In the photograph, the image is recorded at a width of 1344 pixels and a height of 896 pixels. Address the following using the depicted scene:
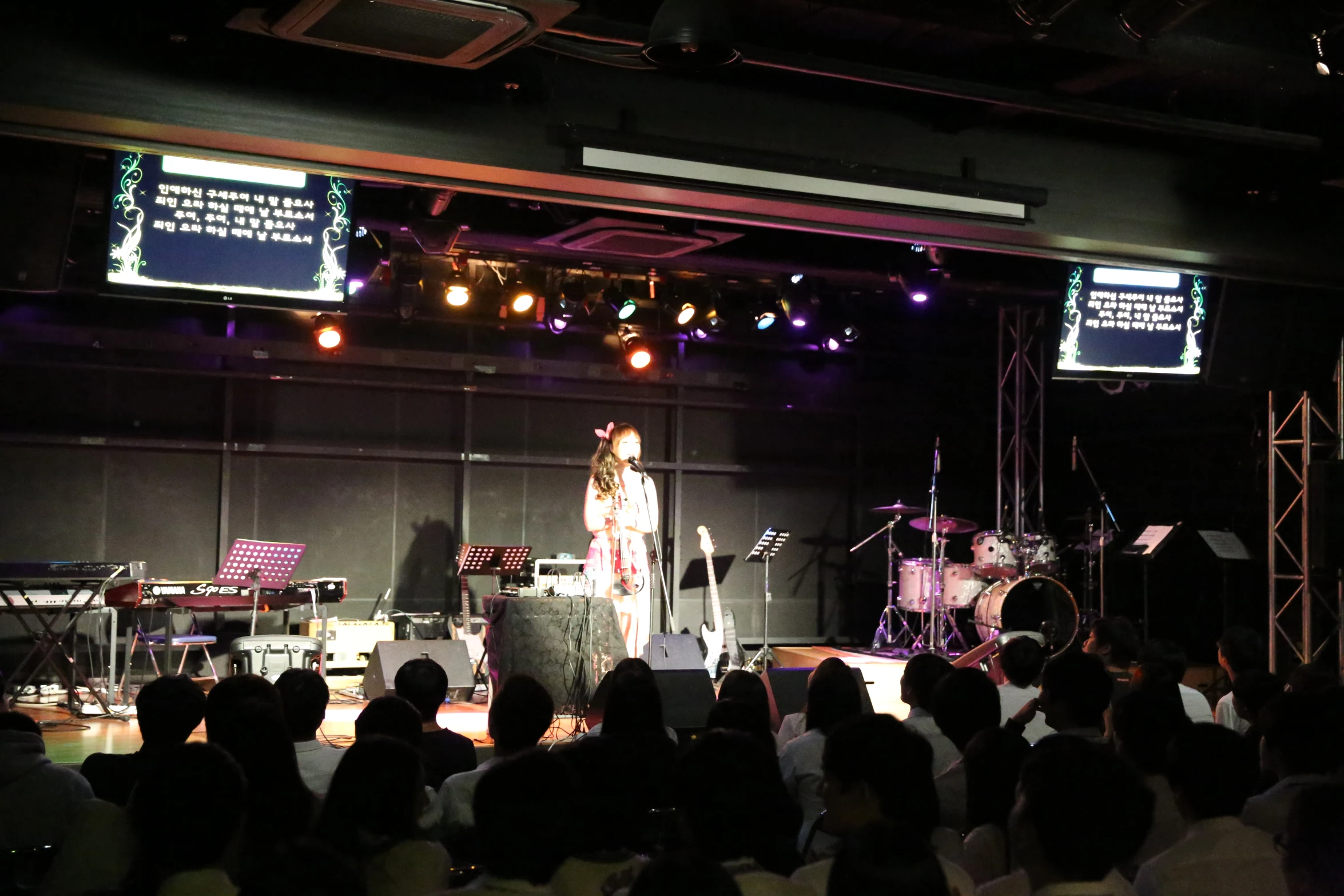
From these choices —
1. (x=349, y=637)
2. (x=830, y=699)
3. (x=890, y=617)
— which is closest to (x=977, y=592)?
(x=890, y=617)

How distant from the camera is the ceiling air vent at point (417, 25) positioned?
3.99 metres

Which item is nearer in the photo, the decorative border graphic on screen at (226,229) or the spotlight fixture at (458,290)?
the decorative border graphic on screen at (226,229)

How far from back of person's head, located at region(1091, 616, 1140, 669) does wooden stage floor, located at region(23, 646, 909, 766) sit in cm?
205

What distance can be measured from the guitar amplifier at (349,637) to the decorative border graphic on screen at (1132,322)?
238 inches

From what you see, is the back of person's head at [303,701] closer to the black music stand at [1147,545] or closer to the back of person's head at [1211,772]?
the back of person's head at [1211,772]

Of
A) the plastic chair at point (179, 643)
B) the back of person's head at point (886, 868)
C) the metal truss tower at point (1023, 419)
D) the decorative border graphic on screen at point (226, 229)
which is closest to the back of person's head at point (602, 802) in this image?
the back of person's head at point (886, 868)

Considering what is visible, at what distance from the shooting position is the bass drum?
10336 millimetres

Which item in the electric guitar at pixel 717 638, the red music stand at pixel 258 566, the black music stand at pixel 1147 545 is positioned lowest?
the electric guitar at pixel 717 638

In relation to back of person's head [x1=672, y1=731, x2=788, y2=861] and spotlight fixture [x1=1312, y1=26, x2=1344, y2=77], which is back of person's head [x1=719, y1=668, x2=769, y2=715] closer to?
back of person's head [x1=672, y1=731, x2=788, y2=861]

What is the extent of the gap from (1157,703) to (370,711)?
2.17 m

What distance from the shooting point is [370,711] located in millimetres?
3615

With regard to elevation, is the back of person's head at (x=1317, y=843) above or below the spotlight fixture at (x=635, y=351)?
below

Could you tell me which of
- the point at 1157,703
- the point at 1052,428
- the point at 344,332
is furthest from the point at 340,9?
the point at 1052,428

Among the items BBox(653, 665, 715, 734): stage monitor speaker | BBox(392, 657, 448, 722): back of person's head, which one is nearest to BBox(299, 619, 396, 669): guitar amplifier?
BBox(653, 665, 715, 734): stage monitor speaker
